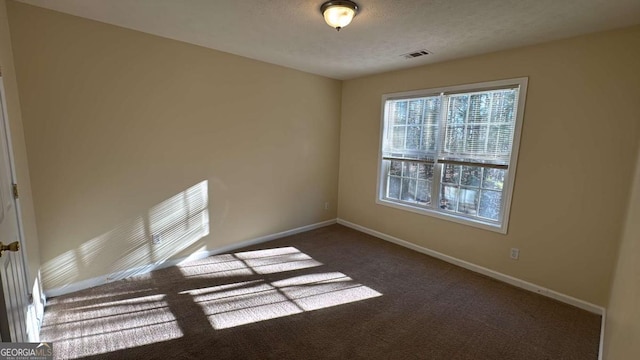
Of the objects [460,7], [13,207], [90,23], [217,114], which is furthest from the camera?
[217,114]

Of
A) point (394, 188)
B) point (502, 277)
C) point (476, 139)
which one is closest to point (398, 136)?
point (394, 188)

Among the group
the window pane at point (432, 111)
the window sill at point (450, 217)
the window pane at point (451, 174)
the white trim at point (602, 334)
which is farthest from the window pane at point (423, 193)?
the white trim at point (602, 334)

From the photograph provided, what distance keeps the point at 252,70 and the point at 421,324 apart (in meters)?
3.41

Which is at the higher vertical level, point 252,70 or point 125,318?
point 252,70

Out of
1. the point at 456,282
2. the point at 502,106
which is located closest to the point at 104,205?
the point at 456,282

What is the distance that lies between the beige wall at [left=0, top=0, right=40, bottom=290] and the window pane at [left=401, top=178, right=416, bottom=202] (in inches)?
156

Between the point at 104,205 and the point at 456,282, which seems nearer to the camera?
the point at 104,205

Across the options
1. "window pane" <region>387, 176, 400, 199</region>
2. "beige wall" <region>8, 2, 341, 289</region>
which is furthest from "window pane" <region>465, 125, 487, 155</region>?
"beige wall" <region>8, 2, 341, 289</region>

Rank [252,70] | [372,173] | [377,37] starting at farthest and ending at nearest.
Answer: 1. [372,173]
2. [252,70]
3. [377,37]

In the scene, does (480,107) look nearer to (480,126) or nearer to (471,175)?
(480,126)

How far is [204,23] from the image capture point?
8.07ft

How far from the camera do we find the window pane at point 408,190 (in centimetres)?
393

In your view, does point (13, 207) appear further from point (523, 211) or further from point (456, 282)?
point (523, 211)

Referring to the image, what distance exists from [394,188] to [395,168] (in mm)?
307
